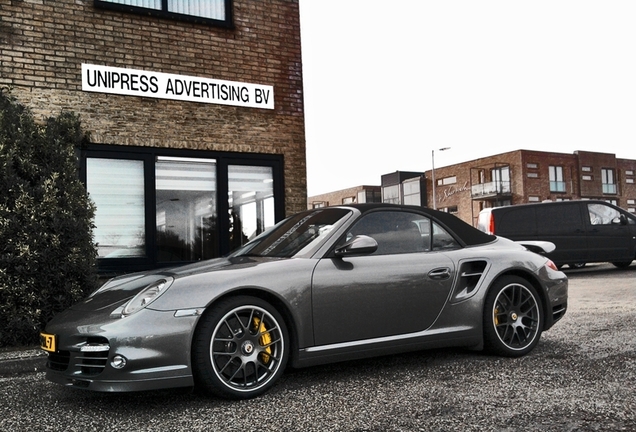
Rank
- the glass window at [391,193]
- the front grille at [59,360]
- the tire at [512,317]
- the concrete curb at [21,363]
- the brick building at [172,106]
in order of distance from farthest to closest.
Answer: the glass window at [391,193] < the brick building at [172,106] < the concrete curb at [21,363] < the tire at [512,317] < the front grille at [59,360]

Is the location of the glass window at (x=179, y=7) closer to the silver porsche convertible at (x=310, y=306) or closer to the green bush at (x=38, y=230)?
the green bush at (x=38, y=230)

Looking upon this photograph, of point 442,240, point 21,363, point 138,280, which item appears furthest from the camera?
point 21,363

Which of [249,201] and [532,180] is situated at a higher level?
[532,180]

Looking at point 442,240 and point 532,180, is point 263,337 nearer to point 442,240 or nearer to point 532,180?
point 442,240

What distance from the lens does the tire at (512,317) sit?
515cm

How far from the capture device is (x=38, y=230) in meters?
6.50

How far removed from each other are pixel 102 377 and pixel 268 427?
1.08 meters

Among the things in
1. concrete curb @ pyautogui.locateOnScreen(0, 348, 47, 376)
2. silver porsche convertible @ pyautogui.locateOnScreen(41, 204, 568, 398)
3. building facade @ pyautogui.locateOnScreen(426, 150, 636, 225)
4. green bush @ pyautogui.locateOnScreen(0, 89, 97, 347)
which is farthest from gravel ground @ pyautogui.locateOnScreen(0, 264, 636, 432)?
building facade @ pyautogui.locateOnScreen(426, 150, 636, 225)

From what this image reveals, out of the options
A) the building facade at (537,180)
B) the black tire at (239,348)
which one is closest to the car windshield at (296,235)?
the black tire at (239,348)

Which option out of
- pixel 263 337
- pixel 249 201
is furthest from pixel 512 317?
pixel 249 201

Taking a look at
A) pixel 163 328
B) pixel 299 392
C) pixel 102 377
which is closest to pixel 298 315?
pixel 299 392

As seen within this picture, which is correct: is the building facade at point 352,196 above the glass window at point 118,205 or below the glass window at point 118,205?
above

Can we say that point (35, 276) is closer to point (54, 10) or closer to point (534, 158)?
point (54, 10)

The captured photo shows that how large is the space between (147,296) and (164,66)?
632cm
